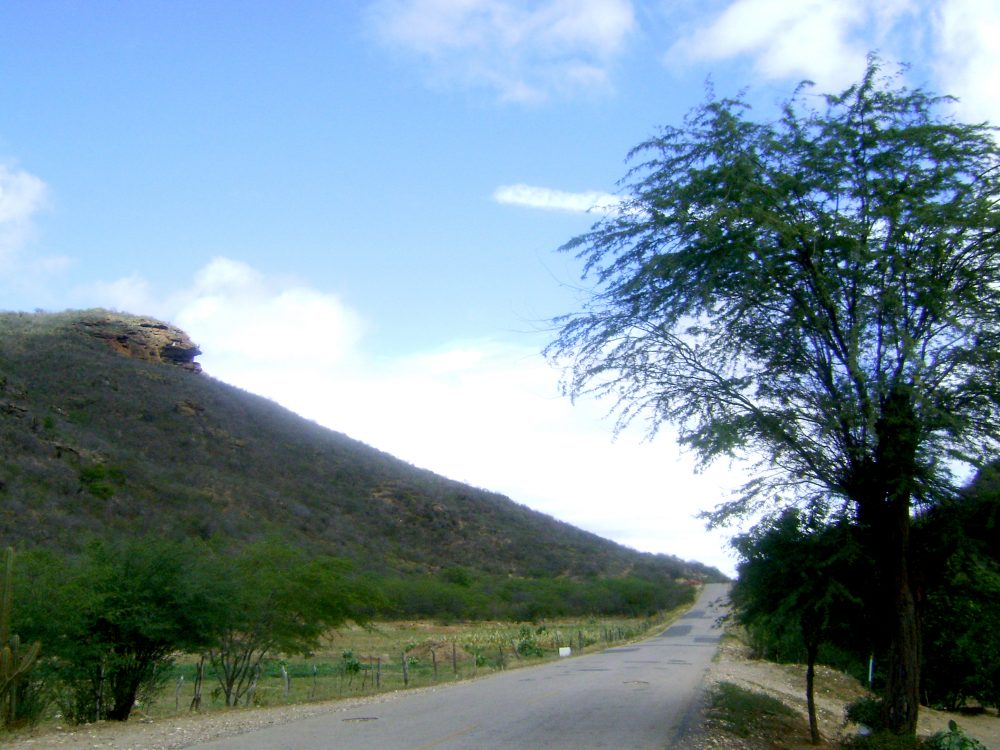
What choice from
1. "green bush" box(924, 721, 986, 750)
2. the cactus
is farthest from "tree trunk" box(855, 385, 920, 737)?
the cactus

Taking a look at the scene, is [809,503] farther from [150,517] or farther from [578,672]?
[150,517]

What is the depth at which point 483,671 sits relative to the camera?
101 ft

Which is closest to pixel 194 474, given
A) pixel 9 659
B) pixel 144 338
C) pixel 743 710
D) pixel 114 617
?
pixel 144 338

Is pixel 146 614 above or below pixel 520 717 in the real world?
above

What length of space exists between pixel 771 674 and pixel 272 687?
16132 millimetres

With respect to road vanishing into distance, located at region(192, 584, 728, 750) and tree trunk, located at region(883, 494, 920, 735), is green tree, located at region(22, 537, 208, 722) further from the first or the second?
tree trunk, located at region(883, 494, 920, 735)

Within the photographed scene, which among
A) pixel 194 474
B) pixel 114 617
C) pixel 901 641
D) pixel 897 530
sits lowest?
pixel 114 617

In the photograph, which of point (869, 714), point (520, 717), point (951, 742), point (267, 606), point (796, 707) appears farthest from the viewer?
point (796, 707)

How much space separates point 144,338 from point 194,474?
117ft

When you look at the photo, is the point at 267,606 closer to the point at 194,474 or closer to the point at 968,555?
the point at 968,555

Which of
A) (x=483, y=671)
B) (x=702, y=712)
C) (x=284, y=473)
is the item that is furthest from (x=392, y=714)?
(x=284, y=473)

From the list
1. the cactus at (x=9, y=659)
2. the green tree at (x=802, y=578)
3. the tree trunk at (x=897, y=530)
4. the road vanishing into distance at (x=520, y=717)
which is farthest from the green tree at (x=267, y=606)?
the tree trunk at (x=897, y=530)

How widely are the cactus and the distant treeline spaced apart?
0.02 m

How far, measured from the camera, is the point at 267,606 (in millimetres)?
21031
